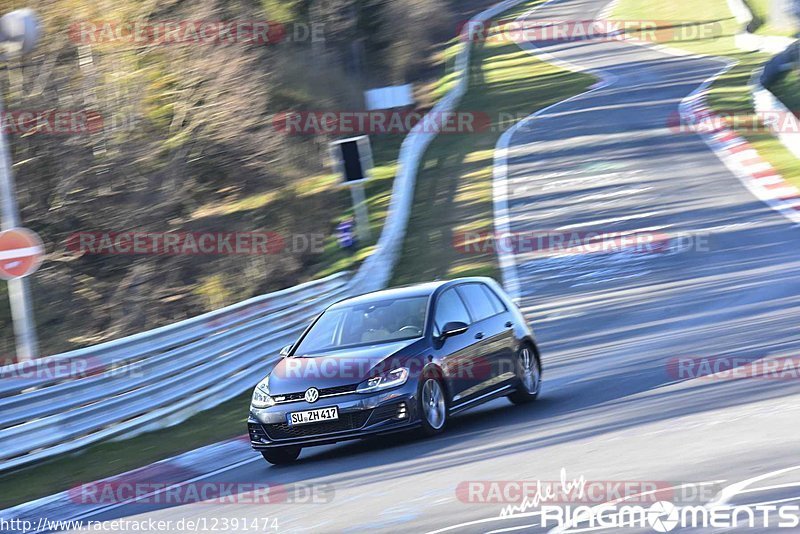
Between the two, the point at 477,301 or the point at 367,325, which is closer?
the point at 367,325

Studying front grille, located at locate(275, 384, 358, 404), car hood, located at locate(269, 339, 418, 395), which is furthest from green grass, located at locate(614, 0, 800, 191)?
front grille, located at locate(275, 384, 358, 404)

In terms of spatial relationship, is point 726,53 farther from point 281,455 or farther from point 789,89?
point 281,455

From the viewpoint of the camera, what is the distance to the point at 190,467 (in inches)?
446

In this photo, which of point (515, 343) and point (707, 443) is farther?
point (515, 343)

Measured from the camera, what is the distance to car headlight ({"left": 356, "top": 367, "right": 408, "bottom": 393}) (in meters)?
10.3

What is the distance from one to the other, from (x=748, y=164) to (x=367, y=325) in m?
18.9

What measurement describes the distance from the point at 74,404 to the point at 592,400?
5354 millimetres

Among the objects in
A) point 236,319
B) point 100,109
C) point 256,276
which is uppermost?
point 100,109

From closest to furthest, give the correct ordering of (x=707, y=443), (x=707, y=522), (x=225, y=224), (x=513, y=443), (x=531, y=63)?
1. (x=707, y=522)
2. (x=707, y=443)
3. (x=513, y=443)
4. (x=225, y=224)
5. (x=531, y=63)

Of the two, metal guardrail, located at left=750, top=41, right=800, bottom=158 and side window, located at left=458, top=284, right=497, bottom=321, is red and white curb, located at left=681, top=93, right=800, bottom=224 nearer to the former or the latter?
metal guardrail, located at left=750, top=41, right=800, bottom=158

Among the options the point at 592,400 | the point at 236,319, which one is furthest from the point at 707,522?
the point at 236,319

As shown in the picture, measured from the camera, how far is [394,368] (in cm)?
1037

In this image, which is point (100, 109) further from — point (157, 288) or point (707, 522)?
point (707, 522)

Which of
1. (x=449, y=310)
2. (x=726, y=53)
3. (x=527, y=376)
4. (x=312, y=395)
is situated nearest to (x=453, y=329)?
(x=449, y=310)
